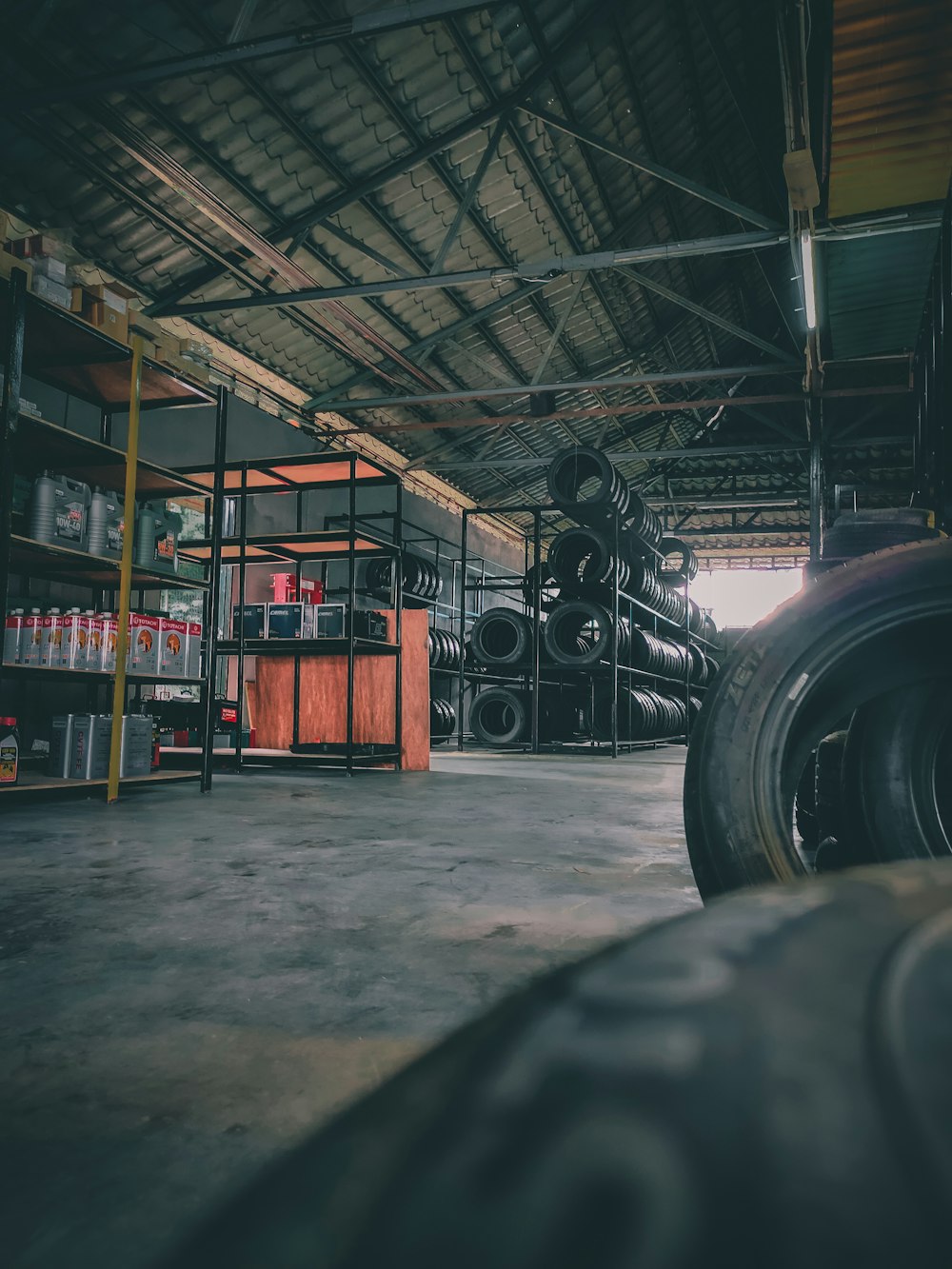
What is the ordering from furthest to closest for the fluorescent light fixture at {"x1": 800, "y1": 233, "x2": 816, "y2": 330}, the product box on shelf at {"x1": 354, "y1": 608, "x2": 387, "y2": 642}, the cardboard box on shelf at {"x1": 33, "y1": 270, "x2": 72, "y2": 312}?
the fluorescent light fixture at {"x1": 800, "y1": 233, "x2": 816, "y2": 330} < the product box on shelf at {"x1": 354, "y1": 608, "x2": 387, "y2": 642} < the cardboard box on shelf at {"x1": 33, "y1": 270, "x2": 72, "y2": 312}

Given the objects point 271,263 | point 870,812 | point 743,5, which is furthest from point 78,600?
point 743,5

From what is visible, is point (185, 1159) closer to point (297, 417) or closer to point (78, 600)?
point (78, 600)

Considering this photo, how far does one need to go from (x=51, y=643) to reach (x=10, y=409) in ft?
3.98

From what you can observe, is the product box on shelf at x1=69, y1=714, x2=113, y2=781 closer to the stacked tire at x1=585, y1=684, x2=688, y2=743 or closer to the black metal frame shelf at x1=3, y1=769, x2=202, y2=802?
the black metal frame shelf at x1=3, y1=769, x2=202, y2=802

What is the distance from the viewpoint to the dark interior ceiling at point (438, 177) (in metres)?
5.77

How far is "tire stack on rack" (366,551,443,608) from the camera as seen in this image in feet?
36.9

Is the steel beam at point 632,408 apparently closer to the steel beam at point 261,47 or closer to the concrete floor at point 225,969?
the steel beam at point 261,47

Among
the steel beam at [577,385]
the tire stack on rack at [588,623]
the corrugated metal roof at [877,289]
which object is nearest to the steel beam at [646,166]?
the corrugated metal roof at [877,289]

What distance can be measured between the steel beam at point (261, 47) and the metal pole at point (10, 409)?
212 centimetres

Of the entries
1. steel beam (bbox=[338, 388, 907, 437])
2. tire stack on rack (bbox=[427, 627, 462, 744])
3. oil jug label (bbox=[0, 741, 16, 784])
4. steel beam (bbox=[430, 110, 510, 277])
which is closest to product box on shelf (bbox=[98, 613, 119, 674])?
oil jug label (bbox=[0, 741, 16, 784])

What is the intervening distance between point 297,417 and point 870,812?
10.2 m

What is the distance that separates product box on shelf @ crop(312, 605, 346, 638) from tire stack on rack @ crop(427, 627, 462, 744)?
4.34 meters

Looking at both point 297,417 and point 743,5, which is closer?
point 743,5

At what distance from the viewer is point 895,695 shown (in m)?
2.04
